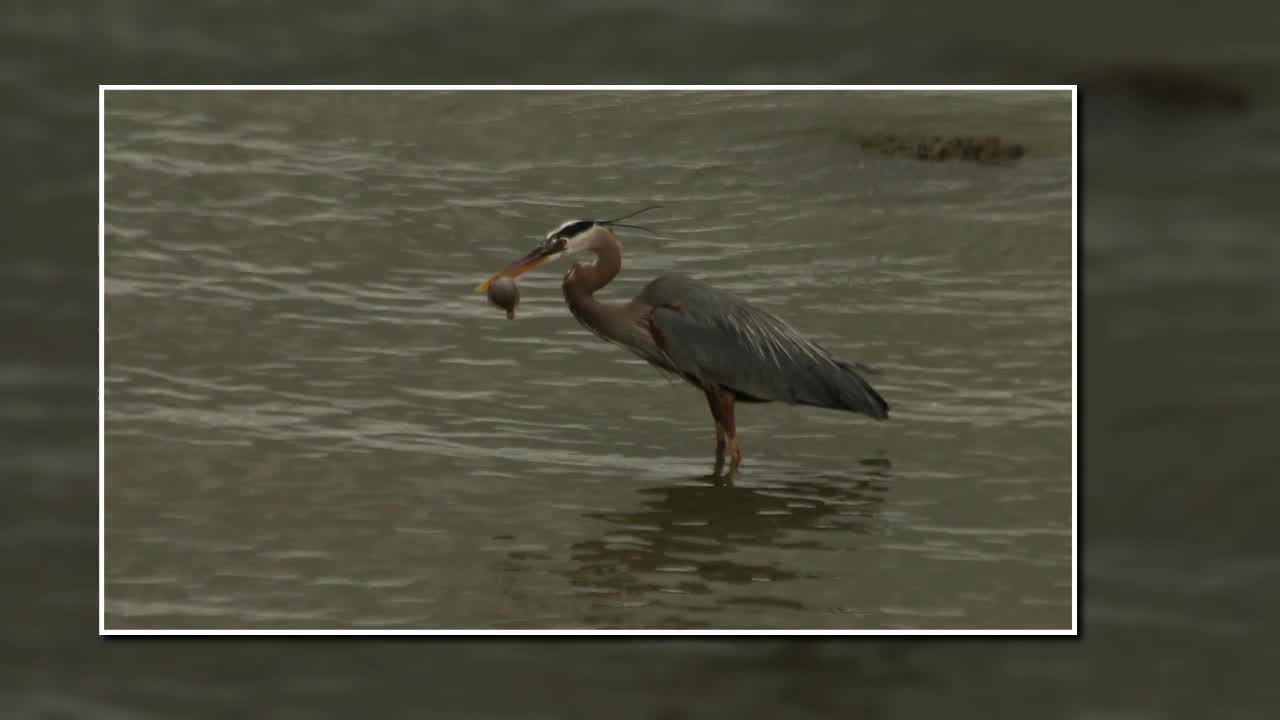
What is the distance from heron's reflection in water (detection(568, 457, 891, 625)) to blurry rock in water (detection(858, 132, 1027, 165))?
1305mm

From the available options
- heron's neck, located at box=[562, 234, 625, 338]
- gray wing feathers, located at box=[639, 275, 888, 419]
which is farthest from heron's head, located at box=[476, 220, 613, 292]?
gray wing feathers, located at box=[639, 275, 888, 419]

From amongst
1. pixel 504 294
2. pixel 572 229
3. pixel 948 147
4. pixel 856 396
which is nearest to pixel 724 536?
pixel 856 396

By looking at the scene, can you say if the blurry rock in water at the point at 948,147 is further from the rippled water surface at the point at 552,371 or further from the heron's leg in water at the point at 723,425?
the heron's leg in water at the point at 723,425

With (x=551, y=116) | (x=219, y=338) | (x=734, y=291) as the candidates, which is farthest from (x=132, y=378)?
(x=734, y=291)

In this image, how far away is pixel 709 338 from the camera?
886cm

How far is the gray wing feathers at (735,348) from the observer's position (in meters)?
8.58

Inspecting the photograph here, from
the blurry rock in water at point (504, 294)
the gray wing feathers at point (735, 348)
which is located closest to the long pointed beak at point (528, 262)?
the blurry rock in water at point (504, 294)

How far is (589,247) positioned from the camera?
8.36 meters

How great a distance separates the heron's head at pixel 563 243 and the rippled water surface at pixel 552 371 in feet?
0.21

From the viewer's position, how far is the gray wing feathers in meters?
8.58

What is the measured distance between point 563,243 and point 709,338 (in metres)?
1.04

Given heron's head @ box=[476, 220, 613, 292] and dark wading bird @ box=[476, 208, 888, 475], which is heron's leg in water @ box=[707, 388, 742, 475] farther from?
heron's head @ box=[476, 220, 613, 292]

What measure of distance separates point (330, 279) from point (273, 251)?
0.27m

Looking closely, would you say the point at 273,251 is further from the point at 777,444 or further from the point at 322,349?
the point at 777,444
